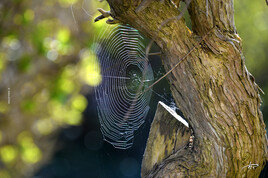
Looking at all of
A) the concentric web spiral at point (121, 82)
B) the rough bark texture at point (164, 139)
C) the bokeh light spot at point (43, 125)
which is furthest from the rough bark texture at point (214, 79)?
the concentric web spiral at point (121, 82)

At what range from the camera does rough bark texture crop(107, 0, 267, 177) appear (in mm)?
984

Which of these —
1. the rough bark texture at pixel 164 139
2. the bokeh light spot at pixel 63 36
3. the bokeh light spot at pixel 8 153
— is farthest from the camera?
the rough bark texture at pixel 164 139

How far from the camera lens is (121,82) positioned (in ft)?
6.04

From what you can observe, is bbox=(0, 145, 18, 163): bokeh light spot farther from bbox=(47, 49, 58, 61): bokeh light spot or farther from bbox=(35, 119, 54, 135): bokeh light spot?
bbox=(47, 49, 58, 61): bokeh light spot

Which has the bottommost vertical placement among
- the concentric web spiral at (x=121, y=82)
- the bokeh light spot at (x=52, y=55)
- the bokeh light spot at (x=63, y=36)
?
the concentric web spiral at (x=121, y=82)

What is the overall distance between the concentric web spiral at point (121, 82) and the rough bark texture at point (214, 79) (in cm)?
61

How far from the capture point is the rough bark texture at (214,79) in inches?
38.8

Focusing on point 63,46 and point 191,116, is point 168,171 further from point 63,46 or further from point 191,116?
point 63,46

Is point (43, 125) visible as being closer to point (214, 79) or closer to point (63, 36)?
point (63, 36)

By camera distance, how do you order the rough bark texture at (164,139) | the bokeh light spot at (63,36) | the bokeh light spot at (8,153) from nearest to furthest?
the bokeh light spot at (63,36)
the bokeh light spot at (8,153)
the rough bark texture at (164,139)

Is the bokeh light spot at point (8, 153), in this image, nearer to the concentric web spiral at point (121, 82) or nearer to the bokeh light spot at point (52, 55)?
the bokeh light spot at point (52, 55)

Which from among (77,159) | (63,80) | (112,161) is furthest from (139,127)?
A: (63,80)

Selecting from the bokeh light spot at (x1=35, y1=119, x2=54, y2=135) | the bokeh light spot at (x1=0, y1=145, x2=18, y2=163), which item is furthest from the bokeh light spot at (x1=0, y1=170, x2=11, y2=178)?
the bokeh light spot at (x1=35, y1=119, x2=54, y2=135)

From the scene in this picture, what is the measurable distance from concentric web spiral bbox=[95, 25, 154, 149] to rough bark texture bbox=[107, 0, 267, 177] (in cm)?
61
